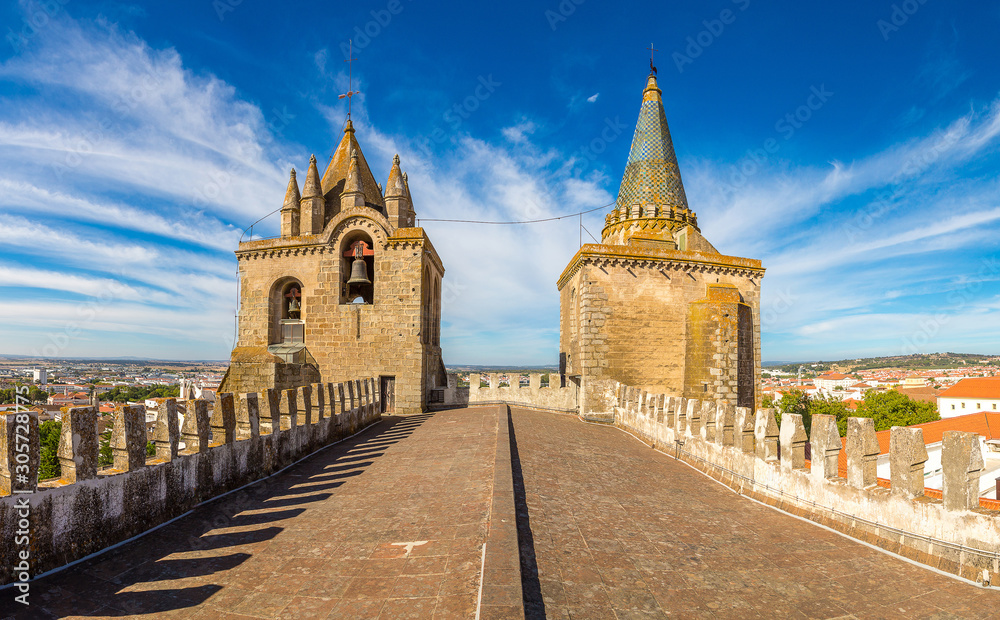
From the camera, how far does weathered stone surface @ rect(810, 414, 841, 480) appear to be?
5656 mm

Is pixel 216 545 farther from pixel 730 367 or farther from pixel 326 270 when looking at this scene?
pixel 730 367

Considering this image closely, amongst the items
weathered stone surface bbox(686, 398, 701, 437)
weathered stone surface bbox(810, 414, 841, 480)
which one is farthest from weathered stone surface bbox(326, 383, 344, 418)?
weathered stone surface bbox(810, 414, 841, 480)

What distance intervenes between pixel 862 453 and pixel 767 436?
4.94ft

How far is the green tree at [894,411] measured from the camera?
36094mm

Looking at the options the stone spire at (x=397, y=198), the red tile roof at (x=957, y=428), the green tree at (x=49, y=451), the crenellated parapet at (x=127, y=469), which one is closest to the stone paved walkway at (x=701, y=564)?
the crenellated parapet at (x=127, y=469)

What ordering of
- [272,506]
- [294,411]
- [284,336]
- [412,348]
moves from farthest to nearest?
[284,336], [412,348], [294,411], [272,506]

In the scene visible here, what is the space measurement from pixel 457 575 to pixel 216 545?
2.55 meters

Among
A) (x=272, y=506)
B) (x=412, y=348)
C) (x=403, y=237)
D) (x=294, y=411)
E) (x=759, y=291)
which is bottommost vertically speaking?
(x=272, y=506)

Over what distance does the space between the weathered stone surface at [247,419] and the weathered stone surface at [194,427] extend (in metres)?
1.07

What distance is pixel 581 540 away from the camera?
4.45 m

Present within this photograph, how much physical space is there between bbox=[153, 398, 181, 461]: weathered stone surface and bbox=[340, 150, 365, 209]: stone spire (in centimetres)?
1111

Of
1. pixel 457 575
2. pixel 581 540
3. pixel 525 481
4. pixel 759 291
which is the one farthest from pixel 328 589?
pixel 759 291

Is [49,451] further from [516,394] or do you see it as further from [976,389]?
[976,389]

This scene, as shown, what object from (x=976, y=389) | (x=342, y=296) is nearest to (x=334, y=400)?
(x=342, y=296)
